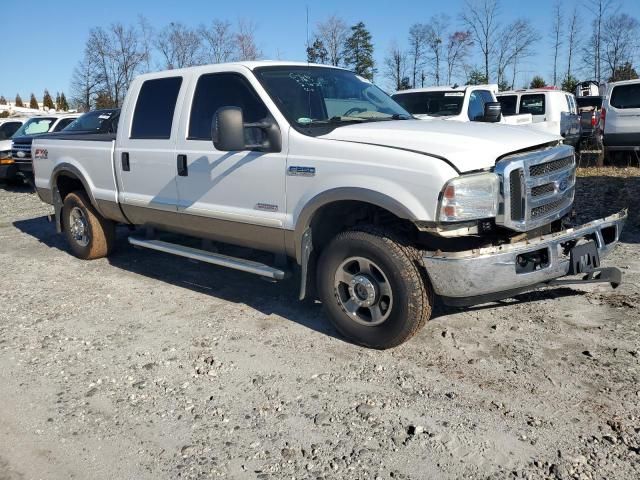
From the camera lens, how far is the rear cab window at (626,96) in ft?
41.2

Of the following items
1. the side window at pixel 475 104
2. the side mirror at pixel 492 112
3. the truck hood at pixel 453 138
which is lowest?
the truck hood at pixel 453 138

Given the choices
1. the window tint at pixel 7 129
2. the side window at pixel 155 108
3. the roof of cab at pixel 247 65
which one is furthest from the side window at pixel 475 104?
the window tint at pixel 7 129

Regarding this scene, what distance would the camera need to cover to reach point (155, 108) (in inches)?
215

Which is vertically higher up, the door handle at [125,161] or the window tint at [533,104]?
the window tint at [533,104]

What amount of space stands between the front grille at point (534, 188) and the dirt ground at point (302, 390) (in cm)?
89

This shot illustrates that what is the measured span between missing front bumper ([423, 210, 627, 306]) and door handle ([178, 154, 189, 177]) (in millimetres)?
2348

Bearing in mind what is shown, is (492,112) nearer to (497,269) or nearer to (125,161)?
(497,269)

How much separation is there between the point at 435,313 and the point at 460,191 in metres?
1.47

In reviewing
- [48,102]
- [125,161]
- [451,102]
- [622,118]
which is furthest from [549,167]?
[48,102]

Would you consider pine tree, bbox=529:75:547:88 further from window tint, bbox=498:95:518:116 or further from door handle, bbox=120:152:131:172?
door handle, bbox=120:152:131:172

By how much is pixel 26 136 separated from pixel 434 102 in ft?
31.8

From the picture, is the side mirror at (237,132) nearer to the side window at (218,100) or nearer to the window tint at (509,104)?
the side window at (218,100)

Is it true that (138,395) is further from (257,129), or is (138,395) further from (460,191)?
(460,191)

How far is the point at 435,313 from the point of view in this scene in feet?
15.3
